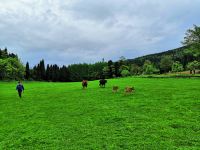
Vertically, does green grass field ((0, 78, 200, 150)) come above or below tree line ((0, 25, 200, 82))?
below

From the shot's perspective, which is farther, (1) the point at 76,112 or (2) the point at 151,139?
(1) the point at 76,112

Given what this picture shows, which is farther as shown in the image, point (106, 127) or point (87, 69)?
point (87, 69)

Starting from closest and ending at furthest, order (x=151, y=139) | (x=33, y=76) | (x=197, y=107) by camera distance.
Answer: (x=151, y=139), (x=197, y=107), (x=33, y=76)

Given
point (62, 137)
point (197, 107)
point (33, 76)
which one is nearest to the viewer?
point (62, 137)

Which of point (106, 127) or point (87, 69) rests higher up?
point (87, 69)

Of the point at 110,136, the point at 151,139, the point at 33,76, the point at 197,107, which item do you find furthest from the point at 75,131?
the point at 33,76

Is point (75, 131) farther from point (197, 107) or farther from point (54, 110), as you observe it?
point (197, 107)

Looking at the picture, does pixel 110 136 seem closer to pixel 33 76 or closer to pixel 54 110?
pixel 54 110

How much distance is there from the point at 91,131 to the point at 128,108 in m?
7.94

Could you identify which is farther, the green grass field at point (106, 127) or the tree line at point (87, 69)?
the tree line at point (87, 69)

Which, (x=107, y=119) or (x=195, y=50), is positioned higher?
(x=195, y=50)

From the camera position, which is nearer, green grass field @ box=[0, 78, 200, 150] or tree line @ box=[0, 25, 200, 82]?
green grass field @ box=[0, 78, 200, 150]

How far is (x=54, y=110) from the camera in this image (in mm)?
25594

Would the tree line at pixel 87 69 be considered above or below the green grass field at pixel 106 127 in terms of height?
above
